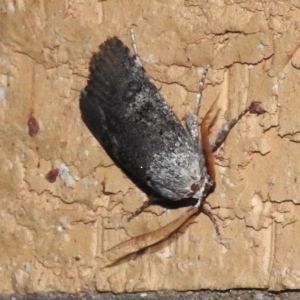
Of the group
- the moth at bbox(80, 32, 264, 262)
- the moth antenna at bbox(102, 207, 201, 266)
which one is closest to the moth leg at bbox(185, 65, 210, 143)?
the moth at bbox(80, 32, 264, 262)

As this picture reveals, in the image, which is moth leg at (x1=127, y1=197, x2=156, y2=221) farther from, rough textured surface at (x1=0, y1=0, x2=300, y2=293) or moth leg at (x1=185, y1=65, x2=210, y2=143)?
moth leg at (x1=185, y1=65, x2=210, y2=143)

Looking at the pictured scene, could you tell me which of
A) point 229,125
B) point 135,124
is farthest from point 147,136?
point 229,125

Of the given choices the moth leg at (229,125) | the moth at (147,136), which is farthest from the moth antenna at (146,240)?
the moth leg at (229,125)

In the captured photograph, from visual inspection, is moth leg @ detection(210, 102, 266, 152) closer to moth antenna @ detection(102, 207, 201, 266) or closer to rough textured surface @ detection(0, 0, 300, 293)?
rough textured surface @ detection(0, 0, 300, 293)

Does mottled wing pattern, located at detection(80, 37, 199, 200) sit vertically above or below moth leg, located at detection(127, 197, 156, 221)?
above

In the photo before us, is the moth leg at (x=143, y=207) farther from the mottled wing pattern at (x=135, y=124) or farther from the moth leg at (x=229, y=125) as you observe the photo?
the moth leg at (x=229, y=125)

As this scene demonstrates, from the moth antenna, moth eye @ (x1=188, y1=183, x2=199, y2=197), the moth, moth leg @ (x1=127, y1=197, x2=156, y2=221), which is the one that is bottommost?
the moth antenna

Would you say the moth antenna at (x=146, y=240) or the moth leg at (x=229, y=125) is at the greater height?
the moth leg at (x=229, y=125)

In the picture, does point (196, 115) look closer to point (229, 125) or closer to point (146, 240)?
point (229, 125)
